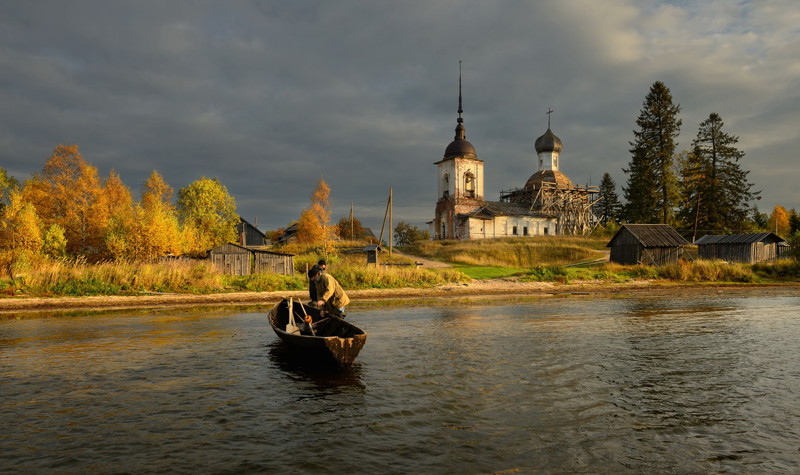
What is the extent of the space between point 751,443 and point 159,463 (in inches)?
322

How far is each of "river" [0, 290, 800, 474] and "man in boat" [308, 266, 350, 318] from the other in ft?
4.75

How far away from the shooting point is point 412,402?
8766 mm

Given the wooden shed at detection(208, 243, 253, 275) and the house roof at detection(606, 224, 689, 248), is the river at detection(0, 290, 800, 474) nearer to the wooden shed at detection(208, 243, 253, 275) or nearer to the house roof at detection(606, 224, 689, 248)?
the wooden shed at detection(208, 243, 253, 275)

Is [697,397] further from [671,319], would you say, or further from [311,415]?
[671,319]

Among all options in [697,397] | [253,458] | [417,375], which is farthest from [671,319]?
[253,458]

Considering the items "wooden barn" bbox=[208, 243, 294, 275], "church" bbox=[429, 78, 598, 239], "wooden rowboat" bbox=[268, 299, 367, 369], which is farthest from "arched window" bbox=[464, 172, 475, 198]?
"wooden rowboat" bbox=[268, 299, 367, 369]

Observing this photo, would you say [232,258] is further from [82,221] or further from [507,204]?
[507,204]

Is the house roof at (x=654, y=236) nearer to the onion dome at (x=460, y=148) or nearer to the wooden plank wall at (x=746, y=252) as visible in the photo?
the wooden plank wall at (x=746, y=252)

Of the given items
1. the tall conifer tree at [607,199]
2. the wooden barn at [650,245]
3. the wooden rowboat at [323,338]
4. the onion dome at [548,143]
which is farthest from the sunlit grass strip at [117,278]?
the tall conifer tree at [607,199]

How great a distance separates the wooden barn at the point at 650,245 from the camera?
144ft

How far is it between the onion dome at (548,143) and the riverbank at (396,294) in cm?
4839

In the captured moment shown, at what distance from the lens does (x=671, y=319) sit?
19.5 metres

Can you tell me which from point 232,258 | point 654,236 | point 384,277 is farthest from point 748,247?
point 232,258

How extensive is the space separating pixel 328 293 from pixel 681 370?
9.00m
